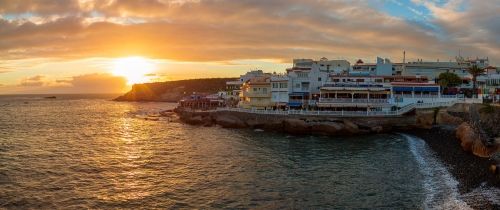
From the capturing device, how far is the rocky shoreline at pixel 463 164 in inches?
1160

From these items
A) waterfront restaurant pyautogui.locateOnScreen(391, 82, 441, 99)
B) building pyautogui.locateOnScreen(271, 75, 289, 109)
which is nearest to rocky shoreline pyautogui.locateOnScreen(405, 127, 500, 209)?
waterfront restaurant pyautogui.locateOnScreen(391, 82, 441, 99)

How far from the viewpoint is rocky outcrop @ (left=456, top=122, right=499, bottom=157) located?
3891 centimetres

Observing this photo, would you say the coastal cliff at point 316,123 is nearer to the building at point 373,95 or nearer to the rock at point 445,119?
the rock at point 445,119

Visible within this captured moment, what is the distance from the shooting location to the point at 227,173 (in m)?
36.0

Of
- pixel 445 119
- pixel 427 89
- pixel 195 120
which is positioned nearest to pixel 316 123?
pixel 445 119

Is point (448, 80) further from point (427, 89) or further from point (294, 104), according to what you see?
point (294, 104)

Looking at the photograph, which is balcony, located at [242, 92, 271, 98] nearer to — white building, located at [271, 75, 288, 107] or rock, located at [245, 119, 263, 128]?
white building, located at [271, 75, 288, 107]

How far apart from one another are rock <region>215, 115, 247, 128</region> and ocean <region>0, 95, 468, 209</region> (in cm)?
1092

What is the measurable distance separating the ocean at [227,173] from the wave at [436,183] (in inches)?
2.3

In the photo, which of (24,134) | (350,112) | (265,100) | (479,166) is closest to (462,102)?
(350,112)

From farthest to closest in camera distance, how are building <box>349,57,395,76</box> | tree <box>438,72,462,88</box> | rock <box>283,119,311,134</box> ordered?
building <box>349,57,395,76</box> → tree <box>438,72,462,88</box> → rock <box>283,119,311,134</box>

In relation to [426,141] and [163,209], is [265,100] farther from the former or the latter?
[163,209]

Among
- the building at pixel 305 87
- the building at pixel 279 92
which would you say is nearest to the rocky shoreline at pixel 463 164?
the building at pixel 305 87

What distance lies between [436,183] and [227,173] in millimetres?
15685
